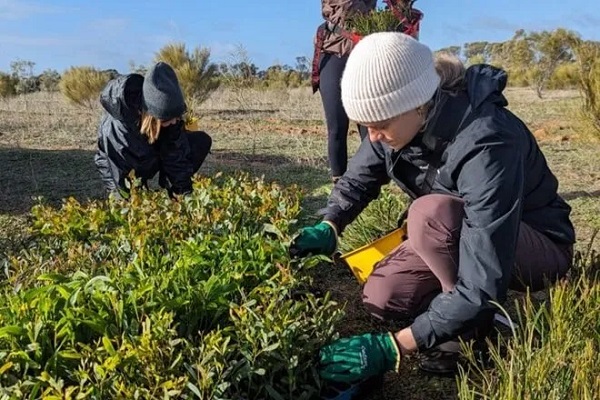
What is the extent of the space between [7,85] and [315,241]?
70.2ft

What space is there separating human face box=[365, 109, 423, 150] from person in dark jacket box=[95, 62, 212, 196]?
1681 millimetres

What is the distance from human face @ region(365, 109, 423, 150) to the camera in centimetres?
223

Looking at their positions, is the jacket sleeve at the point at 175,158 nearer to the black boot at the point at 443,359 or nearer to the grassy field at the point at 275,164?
the grassy field at the point at 275,164

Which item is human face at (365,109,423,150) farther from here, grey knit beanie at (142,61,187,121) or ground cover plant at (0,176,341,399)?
grey knit beanie at (142,61,187,121)

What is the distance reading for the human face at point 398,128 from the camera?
7.32ft

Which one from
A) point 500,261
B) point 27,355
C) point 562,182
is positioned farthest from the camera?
point 562,182

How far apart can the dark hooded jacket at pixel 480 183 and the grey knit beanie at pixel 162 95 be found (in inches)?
57.9

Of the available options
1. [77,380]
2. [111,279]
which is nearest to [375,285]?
[111,279]

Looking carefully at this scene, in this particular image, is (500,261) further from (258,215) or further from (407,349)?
(258,215)

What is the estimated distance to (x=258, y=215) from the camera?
8.65 feet

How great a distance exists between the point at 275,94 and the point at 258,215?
18.2m

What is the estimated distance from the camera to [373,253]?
113 inches

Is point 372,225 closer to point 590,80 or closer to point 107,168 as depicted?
point 107,168

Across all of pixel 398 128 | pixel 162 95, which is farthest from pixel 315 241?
pixel 162 95
